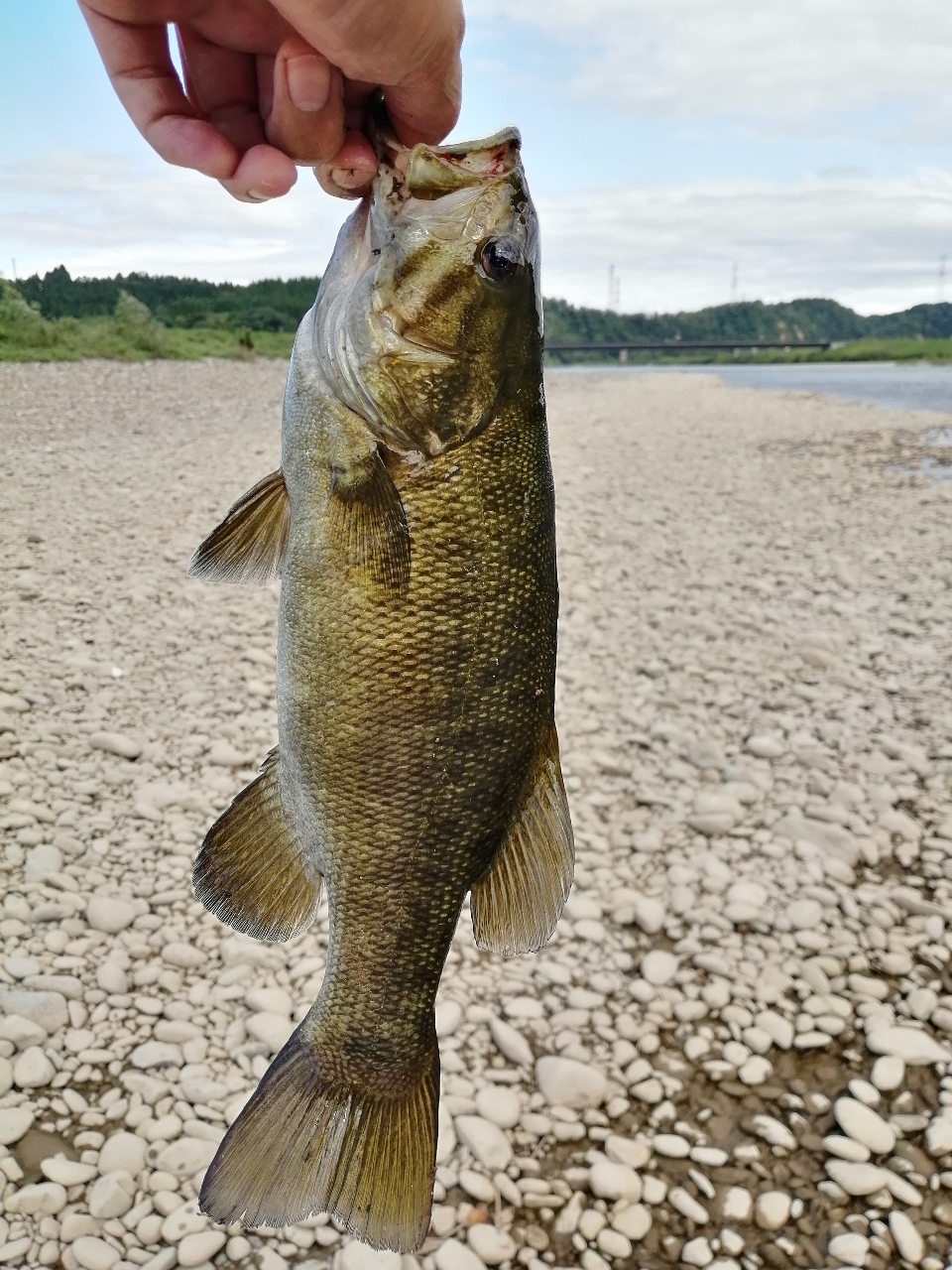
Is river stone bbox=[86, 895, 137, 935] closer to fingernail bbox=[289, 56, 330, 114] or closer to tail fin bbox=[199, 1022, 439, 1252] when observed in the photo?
tail fin bbox=[199, 1022, 439, 1252]

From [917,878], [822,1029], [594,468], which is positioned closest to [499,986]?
[822,1029]

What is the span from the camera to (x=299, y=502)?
87.3 inches

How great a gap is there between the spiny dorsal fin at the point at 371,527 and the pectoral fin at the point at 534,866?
55 centimetres

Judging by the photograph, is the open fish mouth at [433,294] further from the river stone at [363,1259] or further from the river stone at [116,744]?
the river stone at [116,744]

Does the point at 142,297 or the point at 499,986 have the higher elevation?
the point at 142,297

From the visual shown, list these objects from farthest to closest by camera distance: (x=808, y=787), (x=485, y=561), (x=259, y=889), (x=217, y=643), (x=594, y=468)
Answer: (x=594, y=468) < (x=217, y=643) < (x=808, y=787) < (x=259, y=889) < (x=485, y=561)

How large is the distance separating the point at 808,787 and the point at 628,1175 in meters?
3.37

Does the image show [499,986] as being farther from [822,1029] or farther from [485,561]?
[485,561]

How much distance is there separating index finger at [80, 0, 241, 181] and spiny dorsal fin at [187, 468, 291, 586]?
835 millimetres

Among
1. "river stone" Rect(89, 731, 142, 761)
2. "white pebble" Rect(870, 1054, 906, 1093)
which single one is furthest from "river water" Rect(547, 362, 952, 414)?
"white pebble" Rect(870, 1054, 906, 1093)

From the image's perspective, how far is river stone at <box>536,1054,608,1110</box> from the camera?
4.26m

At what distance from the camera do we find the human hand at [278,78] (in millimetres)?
1958

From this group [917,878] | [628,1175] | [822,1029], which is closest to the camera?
[628,1175]

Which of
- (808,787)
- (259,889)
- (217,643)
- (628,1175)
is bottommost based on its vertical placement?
(628,1175)
